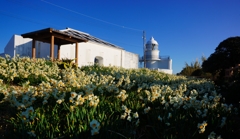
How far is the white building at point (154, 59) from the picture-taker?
38.2 metres

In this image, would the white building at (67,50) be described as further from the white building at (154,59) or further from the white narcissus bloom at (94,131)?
the white building at (154,59)

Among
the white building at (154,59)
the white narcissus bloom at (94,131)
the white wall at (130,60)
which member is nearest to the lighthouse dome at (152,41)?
the white building at (154,59)

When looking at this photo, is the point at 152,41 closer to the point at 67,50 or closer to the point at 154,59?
the point at 154,59

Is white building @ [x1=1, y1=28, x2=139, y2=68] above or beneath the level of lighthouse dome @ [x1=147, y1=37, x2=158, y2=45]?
beneath

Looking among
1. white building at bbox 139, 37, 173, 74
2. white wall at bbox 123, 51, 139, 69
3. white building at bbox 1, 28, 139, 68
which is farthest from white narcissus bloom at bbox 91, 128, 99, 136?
white building at bbox 139, 37, 173, 74

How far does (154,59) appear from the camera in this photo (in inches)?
1506

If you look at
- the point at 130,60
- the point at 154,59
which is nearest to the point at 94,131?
the point at 130,60

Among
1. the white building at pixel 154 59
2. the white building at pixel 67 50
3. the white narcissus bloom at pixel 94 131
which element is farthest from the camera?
the white building at pixel 154 59

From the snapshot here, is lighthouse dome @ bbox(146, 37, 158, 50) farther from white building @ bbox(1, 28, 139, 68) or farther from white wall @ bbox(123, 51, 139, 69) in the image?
white building @ bbox(1, 28, 139, 68)

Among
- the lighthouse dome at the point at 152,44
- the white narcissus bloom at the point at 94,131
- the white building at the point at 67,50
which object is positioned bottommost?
the white narcissus bloom at the point at 94,131

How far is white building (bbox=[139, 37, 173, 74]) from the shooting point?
38250mm

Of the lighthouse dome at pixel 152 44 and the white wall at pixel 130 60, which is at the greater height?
the lighthouse dome at pixel 152 44

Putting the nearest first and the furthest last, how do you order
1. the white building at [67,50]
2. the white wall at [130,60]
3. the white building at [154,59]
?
1. the white building at [67,50]
2. the white wall at [130,60]
3. the white building at [154,59]

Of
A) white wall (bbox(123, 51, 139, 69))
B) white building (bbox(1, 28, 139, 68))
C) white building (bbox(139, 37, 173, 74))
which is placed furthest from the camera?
white building (bbox(139, 37, 173, 74))
